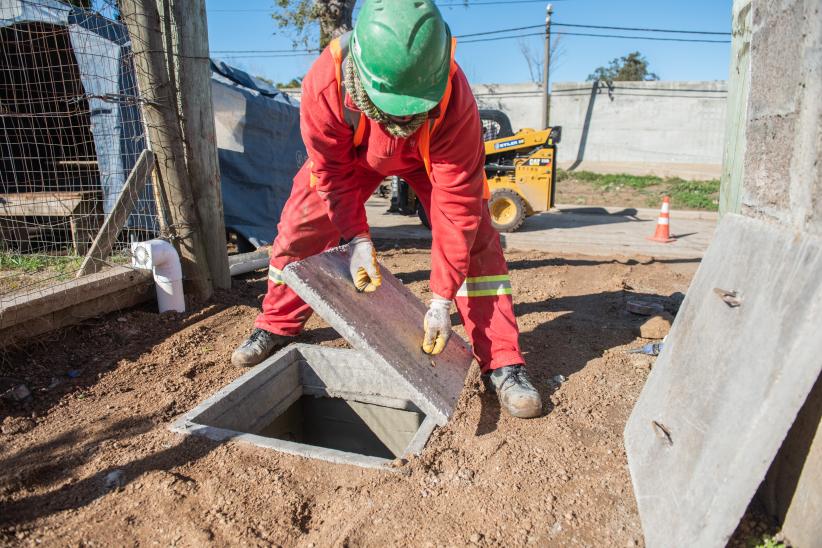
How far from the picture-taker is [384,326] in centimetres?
245

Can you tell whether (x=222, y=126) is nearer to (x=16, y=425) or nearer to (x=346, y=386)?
(x=346, y=386)

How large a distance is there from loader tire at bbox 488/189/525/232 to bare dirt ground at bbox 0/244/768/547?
4737mm

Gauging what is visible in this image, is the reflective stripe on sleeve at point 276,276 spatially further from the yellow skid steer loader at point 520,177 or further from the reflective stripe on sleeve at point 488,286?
the yellow skid steer loader at point 520,177

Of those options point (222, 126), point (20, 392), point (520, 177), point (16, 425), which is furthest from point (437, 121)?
point (520, 177)

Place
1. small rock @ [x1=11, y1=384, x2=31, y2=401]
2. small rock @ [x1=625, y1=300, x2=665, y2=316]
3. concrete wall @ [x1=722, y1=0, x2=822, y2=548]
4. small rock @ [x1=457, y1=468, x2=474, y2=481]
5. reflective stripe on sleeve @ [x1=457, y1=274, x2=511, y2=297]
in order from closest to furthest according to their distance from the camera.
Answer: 1. concrete wall @ [x1=722, y1=0, x2=822, y2=548]
2. small rock @ [x1=457, y1=468, x2=474, y2=481]
3. small rock @ [x1=11, y1=384, x2=31, y2=401]
4. reflective stripe on sleeve @ [x1=457, y1=274, x2=511, y2=297]
5. small rock @ [x1=625, y1=300, x2=665, y2=316]

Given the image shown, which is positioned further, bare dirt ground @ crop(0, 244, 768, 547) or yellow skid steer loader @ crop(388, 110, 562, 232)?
yellow skid steer loader @ crop(388, 110, 562, 232)

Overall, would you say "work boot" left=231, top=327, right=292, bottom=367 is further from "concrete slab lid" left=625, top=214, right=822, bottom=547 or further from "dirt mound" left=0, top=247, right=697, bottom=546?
"concrete slab lid" left=625, top=214, right=822, bottom=547

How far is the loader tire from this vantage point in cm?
791

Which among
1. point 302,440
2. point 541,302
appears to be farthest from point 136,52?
point 541,302

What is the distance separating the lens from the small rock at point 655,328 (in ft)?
11.0

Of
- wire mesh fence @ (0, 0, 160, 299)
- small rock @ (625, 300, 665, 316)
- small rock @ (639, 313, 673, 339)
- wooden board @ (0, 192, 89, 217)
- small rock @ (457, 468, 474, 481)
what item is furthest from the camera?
wooden board @ (0, 192, 89, 217)

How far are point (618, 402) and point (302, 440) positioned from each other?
1.99 m

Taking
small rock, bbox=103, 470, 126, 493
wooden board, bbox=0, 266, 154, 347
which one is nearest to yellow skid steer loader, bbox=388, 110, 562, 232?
wooden board, bbox=0, 266, 154, 347

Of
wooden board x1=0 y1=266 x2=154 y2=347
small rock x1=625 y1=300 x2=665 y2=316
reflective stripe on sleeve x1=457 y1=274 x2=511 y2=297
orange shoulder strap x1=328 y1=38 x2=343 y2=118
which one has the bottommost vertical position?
small rock x1=625 y1=300 x2=665 y2=316
